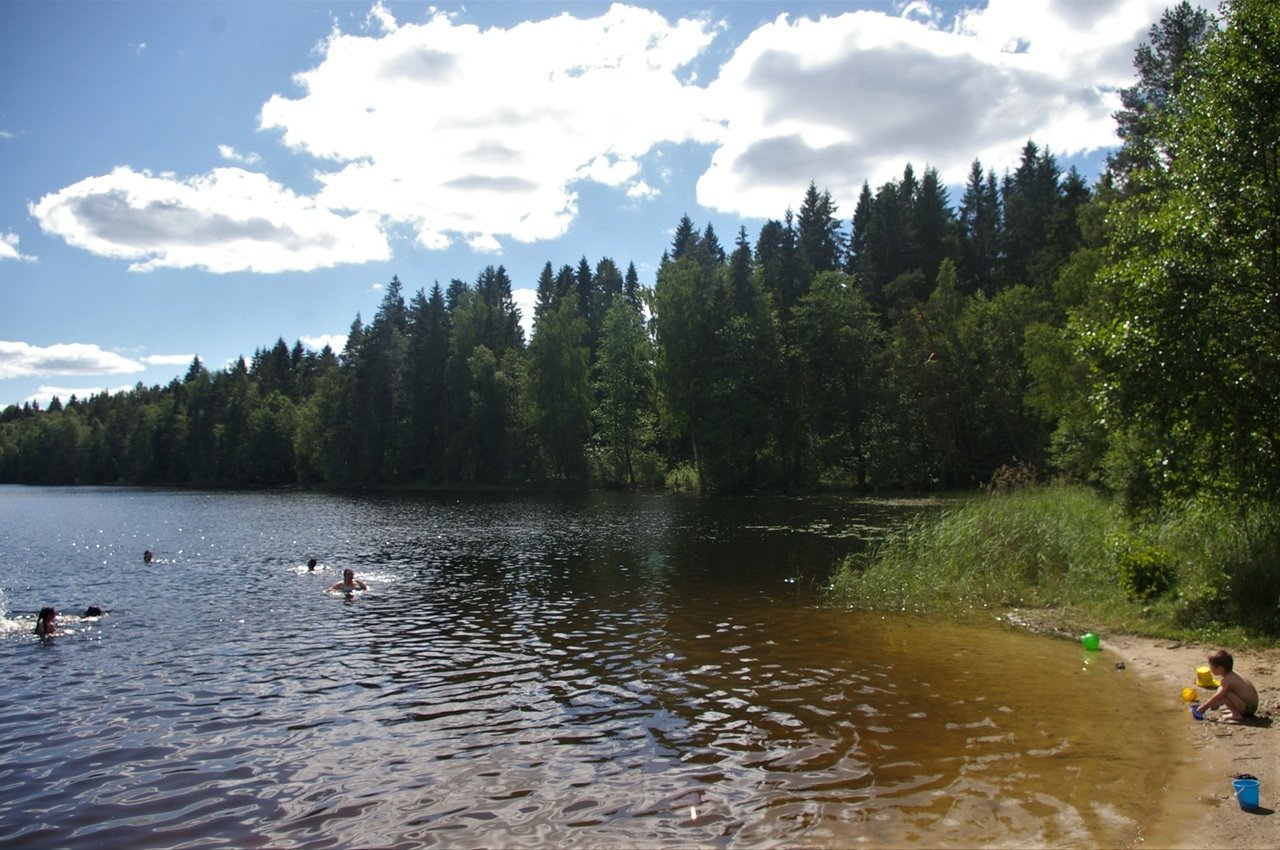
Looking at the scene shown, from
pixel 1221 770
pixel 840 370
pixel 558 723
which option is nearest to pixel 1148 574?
pixel 1221 770

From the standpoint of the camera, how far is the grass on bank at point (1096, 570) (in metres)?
15.2

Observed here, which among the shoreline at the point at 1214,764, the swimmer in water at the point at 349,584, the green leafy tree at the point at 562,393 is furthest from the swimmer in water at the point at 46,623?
the green leafy tree at the point at 562,393

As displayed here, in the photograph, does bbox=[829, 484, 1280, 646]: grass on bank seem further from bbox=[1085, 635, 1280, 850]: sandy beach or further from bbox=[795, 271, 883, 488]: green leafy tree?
bbox=[795, 271, 883, 488]: green leafy tree

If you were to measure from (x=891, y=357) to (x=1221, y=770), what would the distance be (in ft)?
203

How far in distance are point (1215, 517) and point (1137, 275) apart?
593 centimetres

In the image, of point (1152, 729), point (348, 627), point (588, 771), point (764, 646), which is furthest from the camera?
point (348, 627)

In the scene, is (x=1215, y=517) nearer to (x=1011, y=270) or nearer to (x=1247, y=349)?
(x=1247, y=349)

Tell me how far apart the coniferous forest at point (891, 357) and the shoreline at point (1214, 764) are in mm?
4325

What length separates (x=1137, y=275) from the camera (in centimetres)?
1647

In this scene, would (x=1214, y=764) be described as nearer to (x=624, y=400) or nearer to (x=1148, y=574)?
(x=1148, y=574)

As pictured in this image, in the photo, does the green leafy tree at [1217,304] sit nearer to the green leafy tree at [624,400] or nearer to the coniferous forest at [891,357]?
the coniferous forest at [891,357]

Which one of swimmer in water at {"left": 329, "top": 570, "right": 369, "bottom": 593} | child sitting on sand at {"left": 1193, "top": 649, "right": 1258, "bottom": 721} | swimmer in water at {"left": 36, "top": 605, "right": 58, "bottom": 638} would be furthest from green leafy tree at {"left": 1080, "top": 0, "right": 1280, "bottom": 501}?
swimmer in water at {"left": 36, "top": 605, "right": 58, "bottom": 638}

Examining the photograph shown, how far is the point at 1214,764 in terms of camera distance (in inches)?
369

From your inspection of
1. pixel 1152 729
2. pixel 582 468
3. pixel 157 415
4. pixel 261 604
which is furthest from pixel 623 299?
pixel 157 415
